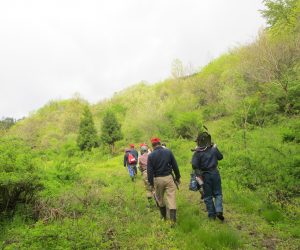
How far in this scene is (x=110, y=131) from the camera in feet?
126

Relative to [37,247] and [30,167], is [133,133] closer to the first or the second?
[30,167]

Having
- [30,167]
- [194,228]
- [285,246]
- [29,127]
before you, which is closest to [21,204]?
[30,167]

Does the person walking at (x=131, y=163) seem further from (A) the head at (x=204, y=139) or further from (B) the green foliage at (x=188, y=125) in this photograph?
(B) the green foliage at (x=188, y=125)

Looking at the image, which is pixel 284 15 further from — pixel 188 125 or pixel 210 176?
pixel 210 176

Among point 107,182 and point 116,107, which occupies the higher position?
point 116,107

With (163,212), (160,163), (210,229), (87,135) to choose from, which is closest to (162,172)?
(160,163)

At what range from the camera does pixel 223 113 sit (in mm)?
31578

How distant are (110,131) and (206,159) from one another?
31536mm

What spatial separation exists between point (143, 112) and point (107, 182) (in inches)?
835

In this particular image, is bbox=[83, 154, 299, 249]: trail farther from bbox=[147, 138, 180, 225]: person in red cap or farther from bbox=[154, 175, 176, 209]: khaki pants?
bbox=[147, 138, 180, 225]: person in red cap

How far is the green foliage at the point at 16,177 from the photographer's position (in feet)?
24.4

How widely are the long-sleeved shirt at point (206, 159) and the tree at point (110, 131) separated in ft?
101

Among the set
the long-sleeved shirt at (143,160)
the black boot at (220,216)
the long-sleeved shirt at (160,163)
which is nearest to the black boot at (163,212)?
the long-sleeved shirt at (160,163)

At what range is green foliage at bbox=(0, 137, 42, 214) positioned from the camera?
743cm
